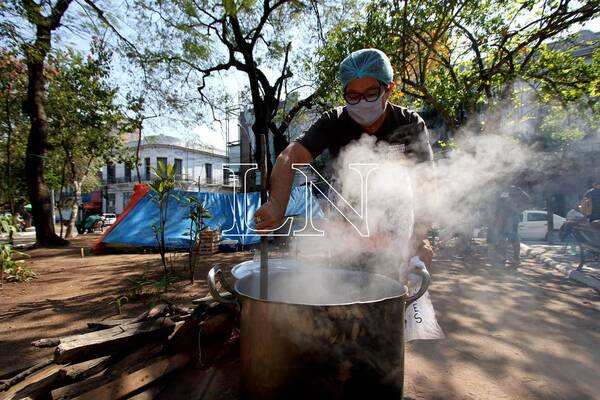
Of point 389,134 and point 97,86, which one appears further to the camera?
point 97,86

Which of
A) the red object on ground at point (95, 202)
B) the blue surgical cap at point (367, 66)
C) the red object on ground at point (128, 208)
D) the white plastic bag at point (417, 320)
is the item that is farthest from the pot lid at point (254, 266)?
the red object on ground at point (95, 202)

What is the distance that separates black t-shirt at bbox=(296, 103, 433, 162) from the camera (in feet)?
5.91

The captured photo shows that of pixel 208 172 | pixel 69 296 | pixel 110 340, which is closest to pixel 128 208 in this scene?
pixel 69 296

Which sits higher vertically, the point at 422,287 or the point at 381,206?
the point at 381,206

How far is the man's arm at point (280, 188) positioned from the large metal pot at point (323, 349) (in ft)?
1.23

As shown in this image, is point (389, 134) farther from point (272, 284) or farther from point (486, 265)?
point (486, 265)

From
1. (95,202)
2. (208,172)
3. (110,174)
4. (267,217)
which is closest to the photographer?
(267,217)

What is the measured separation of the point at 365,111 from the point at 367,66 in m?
0.26

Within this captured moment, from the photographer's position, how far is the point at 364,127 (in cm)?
193

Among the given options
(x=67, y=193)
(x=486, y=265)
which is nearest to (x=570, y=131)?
(x=486, y=265)

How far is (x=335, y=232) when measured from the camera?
2211 mm

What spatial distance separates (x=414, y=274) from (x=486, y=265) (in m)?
6.16

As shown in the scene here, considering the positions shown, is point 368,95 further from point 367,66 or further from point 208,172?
point 208,172

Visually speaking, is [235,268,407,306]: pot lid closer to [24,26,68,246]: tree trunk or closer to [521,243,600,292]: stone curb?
[521,243,600,292]: stone curb
